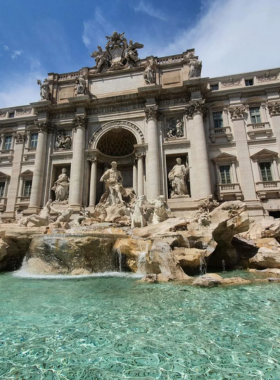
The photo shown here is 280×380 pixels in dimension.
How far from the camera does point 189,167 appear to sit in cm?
1870

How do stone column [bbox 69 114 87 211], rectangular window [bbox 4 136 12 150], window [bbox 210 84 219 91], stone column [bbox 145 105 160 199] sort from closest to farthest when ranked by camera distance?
stone column [bbox 145 105 160 199], stone column [bbox 69 114 87 211], window [bbox 210 84 219 91], rectangular window [bbox 4 136 12 150]

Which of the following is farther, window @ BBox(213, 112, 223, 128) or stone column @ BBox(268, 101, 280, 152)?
window @ BBox(213, 112, 223, 128)

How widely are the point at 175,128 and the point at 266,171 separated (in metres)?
8.08

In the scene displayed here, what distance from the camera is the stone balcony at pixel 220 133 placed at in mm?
19547

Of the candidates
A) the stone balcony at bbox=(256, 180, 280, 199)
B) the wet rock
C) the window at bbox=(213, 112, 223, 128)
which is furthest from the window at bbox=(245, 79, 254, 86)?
the wet rock

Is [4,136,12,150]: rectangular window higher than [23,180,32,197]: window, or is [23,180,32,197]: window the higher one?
[4,136,12,150]: rectangular window

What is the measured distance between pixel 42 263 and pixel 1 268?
8.70 feet

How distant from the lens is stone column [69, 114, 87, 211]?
63.0ft

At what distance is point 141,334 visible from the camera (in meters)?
3.41

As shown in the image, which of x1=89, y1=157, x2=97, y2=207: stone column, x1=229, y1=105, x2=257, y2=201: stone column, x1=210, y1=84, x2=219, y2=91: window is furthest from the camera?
x1=210, y1=84, x2=219, y2=91: window

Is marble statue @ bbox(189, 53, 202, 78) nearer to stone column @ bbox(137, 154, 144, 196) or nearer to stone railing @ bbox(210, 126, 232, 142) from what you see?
stone railing @ bbox(210, 126, 232, 142)

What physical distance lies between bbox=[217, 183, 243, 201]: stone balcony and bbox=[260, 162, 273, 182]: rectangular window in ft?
7.04

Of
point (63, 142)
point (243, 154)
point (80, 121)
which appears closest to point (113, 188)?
point (80, 121)

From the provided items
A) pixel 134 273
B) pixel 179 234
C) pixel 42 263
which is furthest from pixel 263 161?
pixel 42 263
